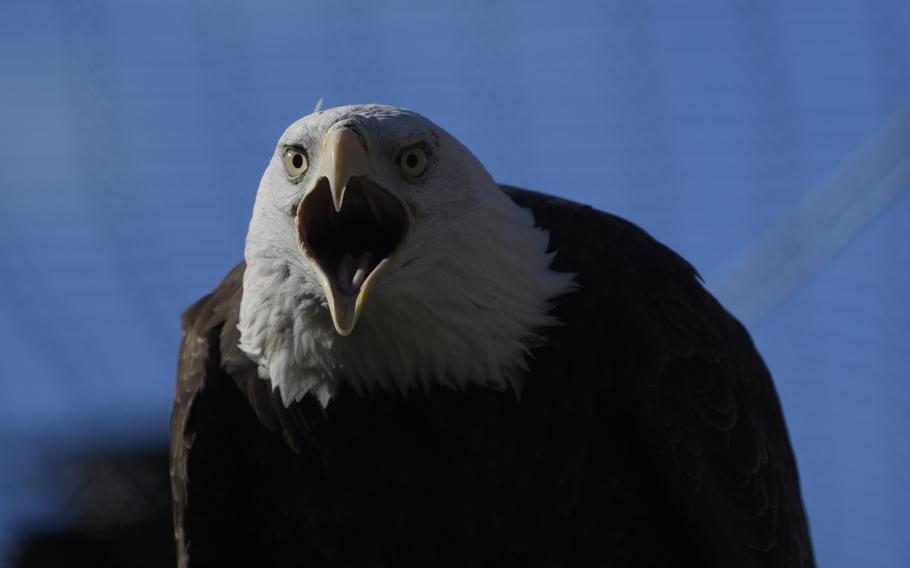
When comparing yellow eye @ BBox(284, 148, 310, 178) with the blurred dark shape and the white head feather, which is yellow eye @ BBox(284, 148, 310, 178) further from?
the blurred dark shape

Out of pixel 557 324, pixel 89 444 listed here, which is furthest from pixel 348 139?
pixel 89 444

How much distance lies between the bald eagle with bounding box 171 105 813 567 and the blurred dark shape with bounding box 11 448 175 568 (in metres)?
1.67

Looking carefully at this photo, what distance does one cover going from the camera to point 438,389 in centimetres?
317

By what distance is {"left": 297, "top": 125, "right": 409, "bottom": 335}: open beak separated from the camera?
108 inches

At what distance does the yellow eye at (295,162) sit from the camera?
118 inches

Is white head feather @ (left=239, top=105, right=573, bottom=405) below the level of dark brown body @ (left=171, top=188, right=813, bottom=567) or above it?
above

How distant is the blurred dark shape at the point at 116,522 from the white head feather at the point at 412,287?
2.03 metres

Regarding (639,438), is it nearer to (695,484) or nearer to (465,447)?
(695,484)

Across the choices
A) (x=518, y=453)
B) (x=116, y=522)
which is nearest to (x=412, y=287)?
(x=518, y=453)

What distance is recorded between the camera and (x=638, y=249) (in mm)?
3477

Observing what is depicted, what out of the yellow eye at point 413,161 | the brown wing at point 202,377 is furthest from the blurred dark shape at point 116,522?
the yellow eye at point 413,161

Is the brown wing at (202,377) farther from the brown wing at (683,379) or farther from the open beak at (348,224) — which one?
the brown wing at (683,379)

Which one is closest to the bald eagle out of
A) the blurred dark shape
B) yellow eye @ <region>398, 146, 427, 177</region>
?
yellow eye @ <region>398, 146, 427, 177</region>

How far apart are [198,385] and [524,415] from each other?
0.77m
